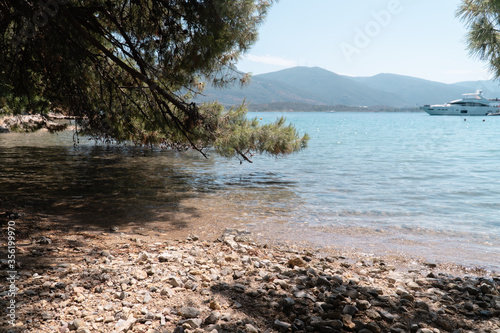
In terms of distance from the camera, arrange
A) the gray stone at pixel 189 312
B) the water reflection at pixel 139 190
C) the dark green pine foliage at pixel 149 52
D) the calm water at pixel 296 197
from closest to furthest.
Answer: the gray stone at pixel 189 312
the dark green pine foliage at pixel 149 52
the calm water at pixel 296 197
the water reflection at pixel 139 190

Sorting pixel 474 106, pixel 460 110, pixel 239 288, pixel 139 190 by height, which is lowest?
pixel 139 190

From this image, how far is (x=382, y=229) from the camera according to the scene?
23.9ft

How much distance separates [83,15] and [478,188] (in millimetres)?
12801

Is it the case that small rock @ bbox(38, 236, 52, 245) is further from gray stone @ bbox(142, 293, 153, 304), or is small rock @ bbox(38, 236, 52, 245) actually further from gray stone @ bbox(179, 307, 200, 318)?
gray stone @ bbox(179, 307, 200, 318)

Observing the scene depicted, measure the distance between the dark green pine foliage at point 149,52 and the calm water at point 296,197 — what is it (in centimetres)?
175

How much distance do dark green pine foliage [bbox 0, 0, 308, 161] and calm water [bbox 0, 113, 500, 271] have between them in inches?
69.0

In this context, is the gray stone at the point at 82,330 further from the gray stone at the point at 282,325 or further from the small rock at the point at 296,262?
the small rock at the point at 296,262

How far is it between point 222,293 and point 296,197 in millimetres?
6829

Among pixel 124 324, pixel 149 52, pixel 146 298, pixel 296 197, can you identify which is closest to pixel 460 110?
pixel 296 197

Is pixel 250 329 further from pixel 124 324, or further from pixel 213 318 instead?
pixel 124 324

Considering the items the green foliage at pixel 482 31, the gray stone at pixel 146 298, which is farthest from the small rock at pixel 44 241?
the green foliage at pixel 482 31

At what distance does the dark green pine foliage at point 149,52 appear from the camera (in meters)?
6.29

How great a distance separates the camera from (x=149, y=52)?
25.8ft

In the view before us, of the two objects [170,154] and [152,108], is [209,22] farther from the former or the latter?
[170,154]
